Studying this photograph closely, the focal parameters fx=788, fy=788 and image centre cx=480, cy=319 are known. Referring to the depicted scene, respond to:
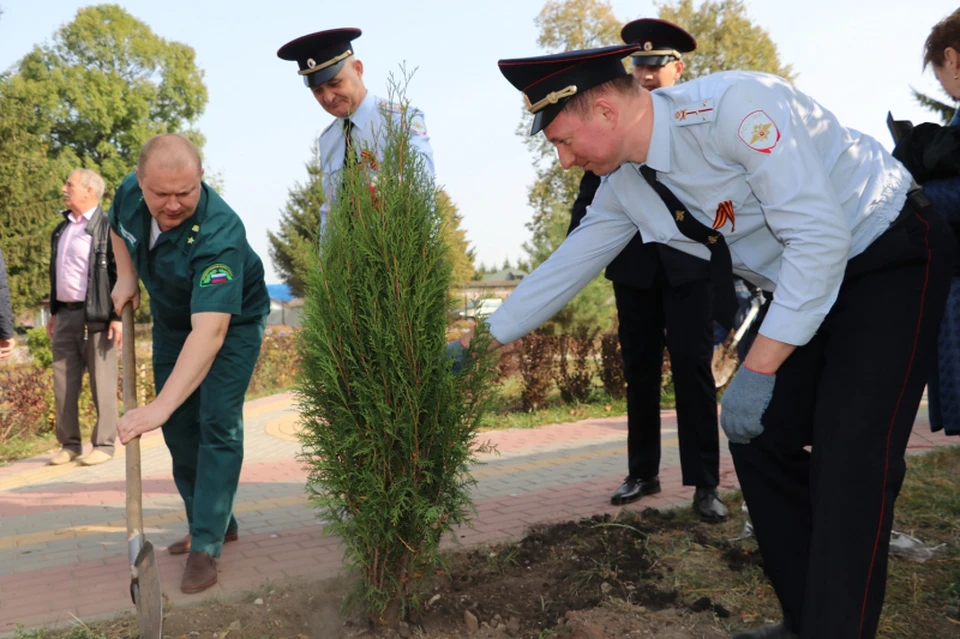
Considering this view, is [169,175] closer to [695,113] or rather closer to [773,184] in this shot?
Result: [695,113]

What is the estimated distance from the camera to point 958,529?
12.7 ft

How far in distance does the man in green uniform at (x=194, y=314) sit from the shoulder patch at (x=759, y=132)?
218cm

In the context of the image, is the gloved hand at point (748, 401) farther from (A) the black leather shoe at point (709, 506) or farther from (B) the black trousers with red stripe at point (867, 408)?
(A) the black leather shoe at point (709, 506)

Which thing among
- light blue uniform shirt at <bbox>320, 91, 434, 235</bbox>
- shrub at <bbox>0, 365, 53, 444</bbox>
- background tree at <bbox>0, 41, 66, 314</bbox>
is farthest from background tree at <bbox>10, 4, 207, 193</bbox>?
light blue uniform shirt at <bbox>320, 91, 434, 235</bbox>

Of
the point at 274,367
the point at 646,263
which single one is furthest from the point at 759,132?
the point at 274,367

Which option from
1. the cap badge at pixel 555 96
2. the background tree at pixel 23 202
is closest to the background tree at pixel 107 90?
the background tree at pixel 23 202

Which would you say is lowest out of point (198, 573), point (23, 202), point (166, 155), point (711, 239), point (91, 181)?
point (198, 573)

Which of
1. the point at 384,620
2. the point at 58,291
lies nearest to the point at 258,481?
the point at 58,291

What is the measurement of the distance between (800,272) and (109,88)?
41.8 m

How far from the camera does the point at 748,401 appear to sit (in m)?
2.28

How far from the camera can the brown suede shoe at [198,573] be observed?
10.9 feet

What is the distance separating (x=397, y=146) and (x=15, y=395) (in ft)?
22.4

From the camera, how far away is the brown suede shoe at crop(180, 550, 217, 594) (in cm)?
333

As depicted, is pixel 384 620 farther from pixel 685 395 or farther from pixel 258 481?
pixel 258 481
